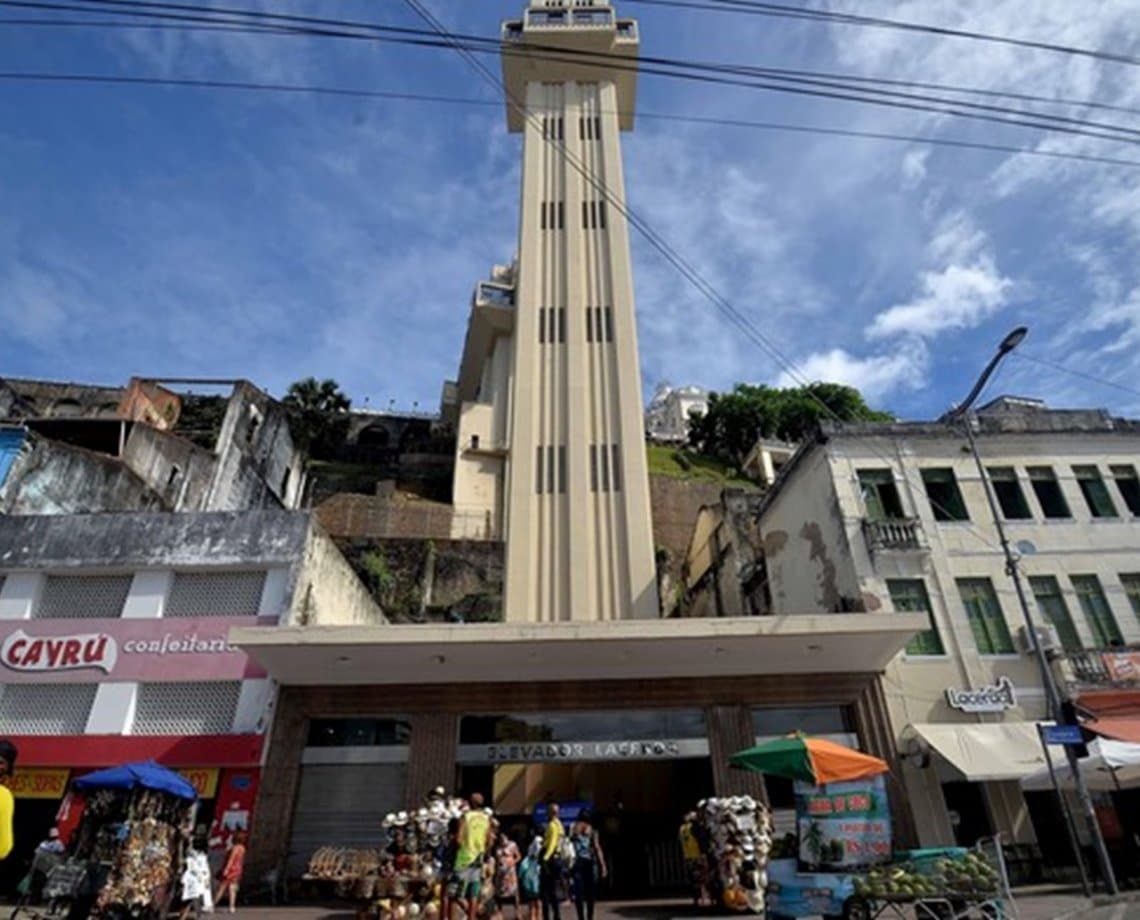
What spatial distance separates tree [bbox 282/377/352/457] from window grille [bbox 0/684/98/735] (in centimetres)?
3434

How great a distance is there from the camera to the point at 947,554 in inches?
658

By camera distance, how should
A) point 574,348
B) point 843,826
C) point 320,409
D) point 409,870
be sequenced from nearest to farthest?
point 843,826 < point 409,870 < point 574,348 < point 320,409

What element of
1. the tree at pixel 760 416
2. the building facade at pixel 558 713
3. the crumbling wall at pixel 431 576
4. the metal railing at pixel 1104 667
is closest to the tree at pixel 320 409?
the crumbling wall at pixel 431 576

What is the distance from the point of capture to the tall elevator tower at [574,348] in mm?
21797

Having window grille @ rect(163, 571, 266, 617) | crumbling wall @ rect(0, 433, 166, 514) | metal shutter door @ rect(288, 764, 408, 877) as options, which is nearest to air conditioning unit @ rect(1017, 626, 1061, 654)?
metal shutter door @ rect(288, 764, 408, 877)

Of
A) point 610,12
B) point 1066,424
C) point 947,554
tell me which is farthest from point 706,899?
point 610,12

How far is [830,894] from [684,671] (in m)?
7.14

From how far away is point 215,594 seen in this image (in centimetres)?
1533

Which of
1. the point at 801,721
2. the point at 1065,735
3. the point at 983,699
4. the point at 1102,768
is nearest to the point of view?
the point at 1065,735

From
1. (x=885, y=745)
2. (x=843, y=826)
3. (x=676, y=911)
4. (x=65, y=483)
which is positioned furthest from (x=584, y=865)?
(x=65, y=483)

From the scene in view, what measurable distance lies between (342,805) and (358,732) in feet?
4.38

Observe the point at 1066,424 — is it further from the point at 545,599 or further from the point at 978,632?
the point at 545,599

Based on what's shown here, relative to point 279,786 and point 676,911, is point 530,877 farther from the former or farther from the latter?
point 279,786

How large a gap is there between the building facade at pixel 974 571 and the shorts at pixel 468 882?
32.2 ft
